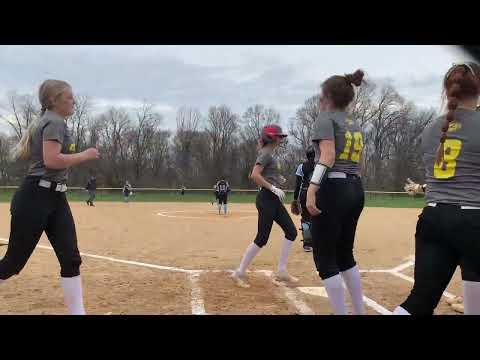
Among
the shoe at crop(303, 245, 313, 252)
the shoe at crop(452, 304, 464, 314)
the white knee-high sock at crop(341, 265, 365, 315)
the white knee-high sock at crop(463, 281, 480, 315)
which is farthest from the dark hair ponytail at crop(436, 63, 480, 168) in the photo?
the shoe at crop(303, 245, 313, 252)

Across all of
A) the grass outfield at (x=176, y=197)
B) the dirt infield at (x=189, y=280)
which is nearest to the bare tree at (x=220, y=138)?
the grass outfield at (x=176, y=197)

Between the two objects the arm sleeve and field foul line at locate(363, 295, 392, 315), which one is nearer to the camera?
field foul line at locate(363, 295, 392, 315)

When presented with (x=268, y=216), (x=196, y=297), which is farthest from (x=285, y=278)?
(x=196, y=297)

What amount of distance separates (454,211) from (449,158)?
0.32 meters

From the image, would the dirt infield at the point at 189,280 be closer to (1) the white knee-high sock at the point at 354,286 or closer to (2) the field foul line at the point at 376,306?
(2) the field foul line at the point at 376,306

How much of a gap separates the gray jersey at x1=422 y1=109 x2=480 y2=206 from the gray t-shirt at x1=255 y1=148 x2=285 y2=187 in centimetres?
337

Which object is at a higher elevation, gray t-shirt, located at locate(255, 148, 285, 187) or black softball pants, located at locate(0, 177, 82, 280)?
gray t-shirt, located at locate(255, 148, 285, 187)

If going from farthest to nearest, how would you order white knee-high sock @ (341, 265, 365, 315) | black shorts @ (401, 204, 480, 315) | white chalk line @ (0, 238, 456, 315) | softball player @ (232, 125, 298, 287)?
softball player @ (232, 125, 298, 287) < white chalk line @ (0, 238, 456, 315) < white knee-high sock @ (341, 265, 365, 315) < black shorts @ (401, 204, 480, 315)

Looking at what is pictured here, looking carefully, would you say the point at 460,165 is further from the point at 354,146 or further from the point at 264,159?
the point at 264,159

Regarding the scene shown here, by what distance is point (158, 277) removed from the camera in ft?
19.6

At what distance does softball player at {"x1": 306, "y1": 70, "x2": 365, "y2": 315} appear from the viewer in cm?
347

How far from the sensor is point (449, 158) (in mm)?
2592

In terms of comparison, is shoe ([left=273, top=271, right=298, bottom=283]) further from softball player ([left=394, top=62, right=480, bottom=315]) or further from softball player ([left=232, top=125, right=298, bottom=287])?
softball player ([left=394, top=62, right=480, bottom=315])

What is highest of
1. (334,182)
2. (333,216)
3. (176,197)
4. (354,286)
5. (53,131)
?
(53,131)
